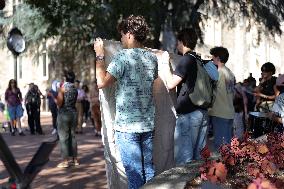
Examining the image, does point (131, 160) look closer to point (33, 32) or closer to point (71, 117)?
point (71, 117)

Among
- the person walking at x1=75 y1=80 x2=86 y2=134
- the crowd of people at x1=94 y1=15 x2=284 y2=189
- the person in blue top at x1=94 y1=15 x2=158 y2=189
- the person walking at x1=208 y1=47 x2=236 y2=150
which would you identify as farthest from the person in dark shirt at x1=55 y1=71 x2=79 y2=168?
the person walking at x1=75 y1=80 x2=86 y2=134

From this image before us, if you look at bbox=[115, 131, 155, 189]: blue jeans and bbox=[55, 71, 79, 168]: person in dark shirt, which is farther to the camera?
bbox=[55, 71, 79, 168]: person in dark shirt

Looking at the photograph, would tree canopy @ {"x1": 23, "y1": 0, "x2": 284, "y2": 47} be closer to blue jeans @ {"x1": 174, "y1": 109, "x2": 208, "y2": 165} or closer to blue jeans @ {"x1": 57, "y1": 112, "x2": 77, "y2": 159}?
blue jeans @ {"x1": 57, "y1": 112, "x2": 77, "y2": 159}

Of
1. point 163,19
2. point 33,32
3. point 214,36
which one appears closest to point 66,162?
point 163,19

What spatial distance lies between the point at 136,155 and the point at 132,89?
557 millimetres

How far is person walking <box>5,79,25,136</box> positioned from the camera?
1667 cm

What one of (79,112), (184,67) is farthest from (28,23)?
(184,67)

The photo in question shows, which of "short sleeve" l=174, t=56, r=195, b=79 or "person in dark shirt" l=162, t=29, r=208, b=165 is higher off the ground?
"short sleeve" l=174, t=56, r=195, b=79

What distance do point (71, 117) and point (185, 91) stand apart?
4106 millimetres

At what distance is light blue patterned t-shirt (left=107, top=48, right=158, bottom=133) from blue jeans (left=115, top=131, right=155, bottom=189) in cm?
7

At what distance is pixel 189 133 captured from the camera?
5.66 meters

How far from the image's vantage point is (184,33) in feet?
18.6

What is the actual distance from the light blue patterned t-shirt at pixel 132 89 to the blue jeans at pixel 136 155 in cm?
7

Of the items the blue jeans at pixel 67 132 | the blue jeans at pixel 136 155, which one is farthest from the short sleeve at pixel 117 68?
the blue jeans at pixel 67 132
